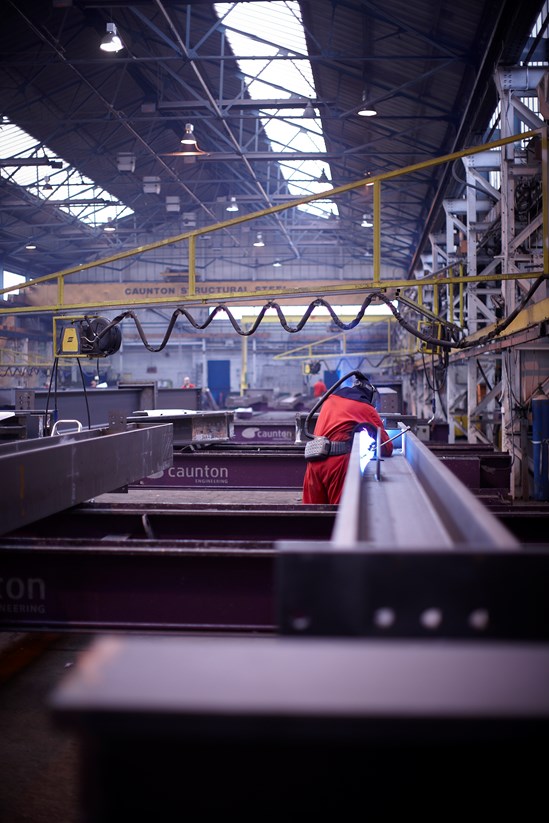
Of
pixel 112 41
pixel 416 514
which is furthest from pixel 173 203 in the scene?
pixel 416 514

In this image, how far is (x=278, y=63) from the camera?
13.5 meters

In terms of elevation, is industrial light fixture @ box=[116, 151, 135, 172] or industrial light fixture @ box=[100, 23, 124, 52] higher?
industrial light fixture @ box=[116, 151, 135, 172]

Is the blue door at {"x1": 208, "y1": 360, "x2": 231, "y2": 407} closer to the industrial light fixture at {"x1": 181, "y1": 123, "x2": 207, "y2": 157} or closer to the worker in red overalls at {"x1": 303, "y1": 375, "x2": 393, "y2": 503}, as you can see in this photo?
the industrial light fixture at {"x1": 181, "y1": 123, "x2": 207, "y2": 157}

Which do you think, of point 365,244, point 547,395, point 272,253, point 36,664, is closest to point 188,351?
point 272,253

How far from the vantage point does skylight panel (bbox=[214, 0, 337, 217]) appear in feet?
37.1

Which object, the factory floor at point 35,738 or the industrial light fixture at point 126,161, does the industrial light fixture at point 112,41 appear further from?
the factory floor at point 35,738

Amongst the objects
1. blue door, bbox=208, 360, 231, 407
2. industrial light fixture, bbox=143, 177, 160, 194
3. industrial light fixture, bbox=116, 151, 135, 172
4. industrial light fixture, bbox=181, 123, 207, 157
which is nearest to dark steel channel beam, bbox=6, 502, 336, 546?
industrial light fixture, bbox=181, 123, 207, 157

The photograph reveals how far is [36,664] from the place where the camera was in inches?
149

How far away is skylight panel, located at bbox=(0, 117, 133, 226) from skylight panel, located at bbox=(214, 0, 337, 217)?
5402 millimetres

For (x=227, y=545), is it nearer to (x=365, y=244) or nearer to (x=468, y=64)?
(x=468, y=64)

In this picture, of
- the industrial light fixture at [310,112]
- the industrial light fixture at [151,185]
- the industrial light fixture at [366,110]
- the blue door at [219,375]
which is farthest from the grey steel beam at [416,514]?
the blue door at [219,375]

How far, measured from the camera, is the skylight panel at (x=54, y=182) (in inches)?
679

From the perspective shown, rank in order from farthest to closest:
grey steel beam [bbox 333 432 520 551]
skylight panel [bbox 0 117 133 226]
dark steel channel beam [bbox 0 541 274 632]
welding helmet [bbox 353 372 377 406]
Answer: skylight panel [bbox 0 117 133 226]
welding helmet [bbox 353 372 377 406]
dark steel channel beam [bbox 0 541 274 632]
grey steel beam [bbox 333 432 520 551]

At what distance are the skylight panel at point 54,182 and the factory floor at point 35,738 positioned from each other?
14.7 metres
